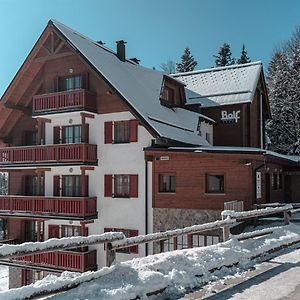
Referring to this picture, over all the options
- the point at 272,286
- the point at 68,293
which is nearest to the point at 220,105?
the point at 272,286

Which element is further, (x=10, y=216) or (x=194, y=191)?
(x=10, y=216)

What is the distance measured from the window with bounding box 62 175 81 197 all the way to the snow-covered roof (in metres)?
4.98

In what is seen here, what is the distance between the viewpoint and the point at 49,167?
20.7m

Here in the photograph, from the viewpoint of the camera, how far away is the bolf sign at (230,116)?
24375 millimetres

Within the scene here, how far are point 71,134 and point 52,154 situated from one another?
1.62 metres

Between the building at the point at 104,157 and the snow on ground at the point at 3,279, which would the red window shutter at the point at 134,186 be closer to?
the building at the point at 104,157

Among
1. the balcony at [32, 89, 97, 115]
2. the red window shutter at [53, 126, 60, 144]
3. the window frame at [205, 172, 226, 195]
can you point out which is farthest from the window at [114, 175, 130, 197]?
the red window shutter at [53, 126, 60, 144]

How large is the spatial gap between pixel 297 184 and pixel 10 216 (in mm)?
17558

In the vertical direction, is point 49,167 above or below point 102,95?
below

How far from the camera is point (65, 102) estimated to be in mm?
20406

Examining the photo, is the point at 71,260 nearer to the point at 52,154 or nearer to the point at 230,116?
the point at 52,154

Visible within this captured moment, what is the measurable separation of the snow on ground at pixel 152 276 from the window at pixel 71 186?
41.5ft

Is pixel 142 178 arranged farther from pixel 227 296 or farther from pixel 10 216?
pixel 227 296

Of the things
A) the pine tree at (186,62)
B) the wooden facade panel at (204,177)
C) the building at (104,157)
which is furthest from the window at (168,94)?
the pine tree at (186,62)
